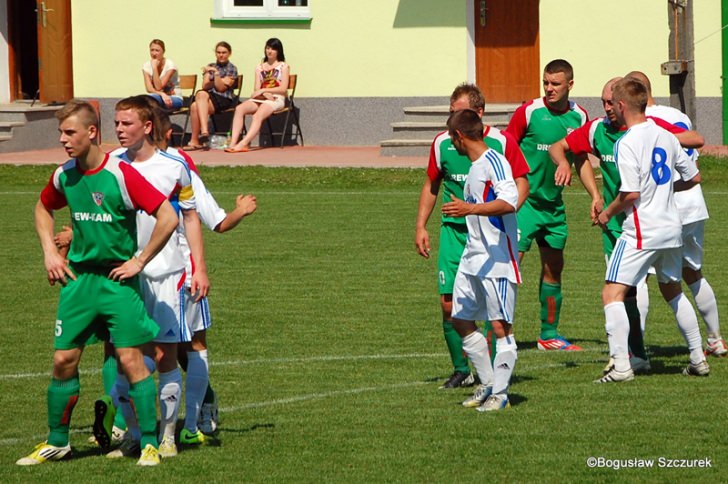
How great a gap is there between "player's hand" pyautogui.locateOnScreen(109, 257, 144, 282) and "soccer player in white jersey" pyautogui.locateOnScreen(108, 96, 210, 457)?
473 mm

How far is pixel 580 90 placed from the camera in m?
25.1

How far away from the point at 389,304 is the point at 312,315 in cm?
81

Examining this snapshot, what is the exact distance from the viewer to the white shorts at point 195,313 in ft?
23.9

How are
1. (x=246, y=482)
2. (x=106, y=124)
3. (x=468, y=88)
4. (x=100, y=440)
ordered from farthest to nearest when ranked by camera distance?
(x=106, y=124), (x=468, y=88), (x=100, y=440), (x=246, y=482)

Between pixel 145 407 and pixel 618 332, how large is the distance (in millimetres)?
3241

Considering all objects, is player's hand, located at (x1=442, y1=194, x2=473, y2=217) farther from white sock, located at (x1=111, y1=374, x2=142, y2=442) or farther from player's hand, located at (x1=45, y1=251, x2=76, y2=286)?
player's hand, located at (x1=45, y1=251, x2=76, y2=286)

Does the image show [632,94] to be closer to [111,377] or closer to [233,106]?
[111,377]

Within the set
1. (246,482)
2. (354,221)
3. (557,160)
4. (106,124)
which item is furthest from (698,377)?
(106,124)

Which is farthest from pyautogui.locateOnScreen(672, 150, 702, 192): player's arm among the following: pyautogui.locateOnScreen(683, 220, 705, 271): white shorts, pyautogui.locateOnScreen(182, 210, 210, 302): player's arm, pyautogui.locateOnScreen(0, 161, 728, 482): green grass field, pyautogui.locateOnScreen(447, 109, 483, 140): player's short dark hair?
pyautogui.locateOnScreen(182, 210, 210, 302): player's arm

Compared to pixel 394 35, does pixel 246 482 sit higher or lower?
lower

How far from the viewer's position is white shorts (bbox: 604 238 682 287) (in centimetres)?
857

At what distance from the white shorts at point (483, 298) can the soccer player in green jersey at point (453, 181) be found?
20.2 inches

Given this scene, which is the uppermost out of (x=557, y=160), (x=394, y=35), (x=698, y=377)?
(x=394, y=35)

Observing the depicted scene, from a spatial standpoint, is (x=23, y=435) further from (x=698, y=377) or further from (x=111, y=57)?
(x=111, y=57)
